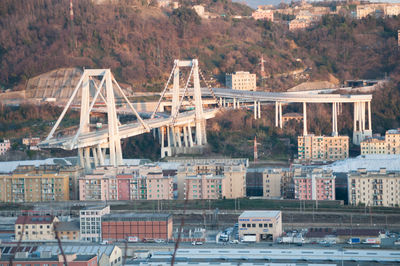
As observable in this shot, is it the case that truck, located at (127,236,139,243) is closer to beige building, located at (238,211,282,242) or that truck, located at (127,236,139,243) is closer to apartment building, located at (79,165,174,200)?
beige building, located at (238,211,282,242)

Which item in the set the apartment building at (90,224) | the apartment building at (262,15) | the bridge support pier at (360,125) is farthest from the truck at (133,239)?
the apartment building at (262,15)

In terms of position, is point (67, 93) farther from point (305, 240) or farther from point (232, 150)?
point (305, 240)

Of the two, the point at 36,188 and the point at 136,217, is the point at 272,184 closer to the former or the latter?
the point at 136,217

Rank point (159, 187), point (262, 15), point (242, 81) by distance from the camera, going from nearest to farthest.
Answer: point (159, 187)
point (242, 81)
point (262, 15)

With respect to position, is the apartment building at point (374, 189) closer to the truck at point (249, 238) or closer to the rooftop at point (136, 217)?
the truck at point (249, 238)

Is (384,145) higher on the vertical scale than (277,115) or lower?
lower

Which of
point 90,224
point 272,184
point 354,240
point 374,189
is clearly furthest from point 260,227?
point 272,184
